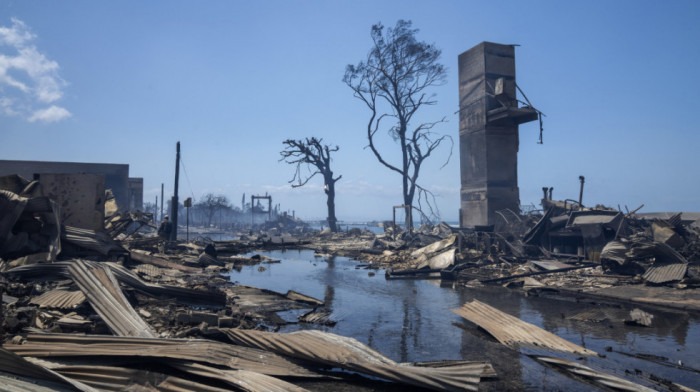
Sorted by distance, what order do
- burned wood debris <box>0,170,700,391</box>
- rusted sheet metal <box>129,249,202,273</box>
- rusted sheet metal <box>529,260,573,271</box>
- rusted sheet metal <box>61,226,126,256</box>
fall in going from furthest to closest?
rusted sheet metal <box>529,260,573,271</box>, rusted sheet metal <box>129,249,202,273</box>, rusted sheet metal <box>61,226,126,256</box>, burned wood debris <box>0,170,700,391</box>

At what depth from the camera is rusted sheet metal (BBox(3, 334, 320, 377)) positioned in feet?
11.6

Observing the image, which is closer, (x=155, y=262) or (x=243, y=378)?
(x=243, y=378)

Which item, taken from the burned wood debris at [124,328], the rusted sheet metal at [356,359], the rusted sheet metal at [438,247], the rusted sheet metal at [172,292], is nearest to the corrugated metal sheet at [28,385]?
the burned wood debris at [124,328]

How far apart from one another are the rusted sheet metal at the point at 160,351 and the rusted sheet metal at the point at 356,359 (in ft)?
0.55

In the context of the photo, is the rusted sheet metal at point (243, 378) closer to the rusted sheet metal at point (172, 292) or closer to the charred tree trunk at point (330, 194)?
the rusted sheet metal at point (172, 292)

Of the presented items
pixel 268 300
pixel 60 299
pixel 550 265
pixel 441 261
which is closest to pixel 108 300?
pixel 60 299

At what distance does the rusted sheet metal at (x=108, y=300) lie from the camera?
4434mm

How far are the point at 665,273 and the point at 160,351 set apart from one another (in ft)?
33.7

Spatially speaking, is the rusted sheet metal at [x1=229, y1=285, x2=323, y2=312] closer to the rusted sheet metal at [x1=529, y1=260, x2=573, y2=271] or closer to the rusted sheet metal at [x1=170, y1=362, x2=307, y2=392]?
the rusted sheet metal at [x1=170, y1=362, x2=307, y2=392]

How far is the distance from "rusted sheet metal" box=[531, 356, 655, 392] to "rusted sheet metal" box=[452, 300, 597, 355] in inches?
20.0

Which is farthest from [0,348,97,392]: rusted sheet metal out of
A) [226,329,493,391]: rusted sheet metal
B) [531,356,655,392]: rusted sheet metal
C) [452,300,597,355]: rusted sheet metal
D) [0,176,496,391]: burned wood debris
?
[452,300,597,355]: rusted sheet metal

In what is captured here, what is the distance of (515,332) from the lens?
5359 mm

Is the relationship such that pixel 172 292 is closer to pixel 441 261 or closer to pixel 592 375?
pixel 592 375

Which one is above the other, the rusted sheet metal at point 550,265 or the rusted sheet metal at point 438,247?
the rusted sheet metal at point 438,247
